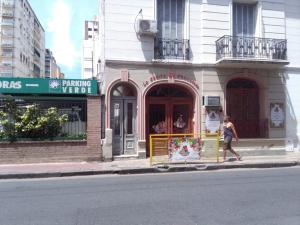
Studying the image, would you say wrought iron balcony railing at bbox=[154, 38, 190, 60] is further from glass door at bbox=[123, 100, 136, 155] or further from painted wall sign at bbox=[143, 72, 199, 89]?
glass door at bbox=[123, 100, 136, 155]

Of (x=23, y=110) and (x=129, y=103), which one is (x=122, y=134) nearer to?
(x=129, y=103)

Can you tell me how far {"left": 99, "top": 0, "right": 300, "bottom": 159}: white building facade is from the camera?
13.9m

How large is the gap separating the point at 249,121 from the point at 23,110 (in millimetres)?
9824

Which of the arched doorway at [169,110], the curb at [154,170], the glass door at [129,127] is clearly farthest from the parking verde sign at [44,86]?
the curb at [154,170]

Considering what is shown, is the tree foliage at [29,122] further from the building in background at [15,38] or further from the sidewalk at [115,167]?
the building in background at [15,38]

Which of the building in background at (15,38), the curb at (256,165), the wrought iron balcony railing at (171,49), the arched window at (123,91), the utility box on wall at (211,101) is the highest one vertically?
the building in background at (15,38)

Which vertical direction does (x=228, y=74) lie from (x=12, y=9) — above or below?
below

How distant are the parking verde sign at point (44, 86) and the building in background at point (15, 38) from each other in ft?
220

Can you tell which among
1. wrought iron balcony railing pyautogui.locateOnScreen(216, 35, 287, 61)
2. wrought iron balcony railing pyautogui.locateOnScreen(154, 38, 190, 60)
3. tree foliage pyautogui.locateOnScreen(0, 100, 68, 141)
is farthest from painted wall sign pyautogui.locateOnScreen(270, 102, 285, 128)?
tree foliage pyautogui.locateOnScreen(0, 100, 68, 141)

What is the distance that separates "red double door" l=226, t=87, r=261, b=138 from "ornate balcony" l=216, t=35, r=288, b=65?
1.60 meters

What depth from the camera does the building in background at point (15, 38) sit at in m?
76.6

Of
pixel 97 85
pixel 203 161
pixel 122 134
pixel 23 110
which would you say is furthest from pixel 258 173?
pixel 23 110

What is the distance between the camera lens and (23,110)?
43.8 feet

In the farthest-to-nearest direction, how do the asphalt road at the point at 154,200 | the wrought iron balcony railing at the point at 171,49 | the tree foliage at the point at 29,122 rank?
1. the wrought iron balcony railing at the point at 171,49
2. the tree foliage at the point at 29,122
3. the asphalt road at the point at 154,200
